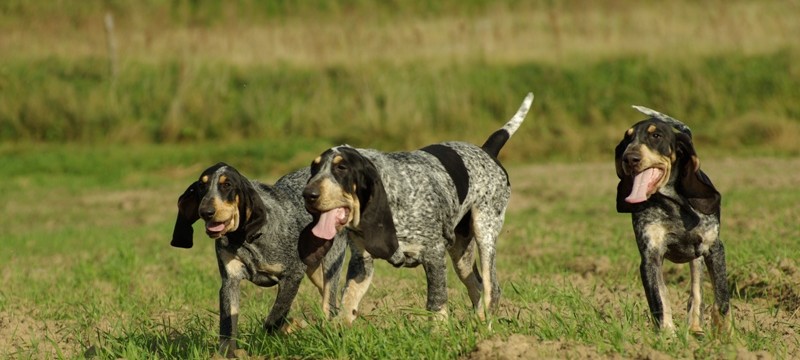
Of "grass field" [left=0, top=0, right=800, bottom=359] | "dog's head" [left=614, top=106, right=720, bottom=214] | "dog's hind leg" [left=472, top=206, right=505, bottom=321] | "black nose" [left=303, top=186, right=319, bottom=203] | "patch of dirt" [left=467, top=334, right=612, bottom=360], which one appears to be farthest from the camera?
"dog's hind leg" [left=472, top=206, right=505, bottom=321]

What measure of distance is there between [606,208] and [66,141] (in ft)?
38.5

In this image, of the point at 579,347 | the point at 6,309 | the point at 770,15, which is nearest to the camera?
the point at 579,347

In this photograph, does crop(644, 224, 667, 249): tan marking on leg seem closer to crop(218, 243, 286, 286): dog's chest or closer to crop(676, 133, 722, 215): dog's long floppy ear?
crop(676, 133, 722, 215): dog's long floppy ear

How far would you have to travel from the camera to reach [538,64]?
24.8m

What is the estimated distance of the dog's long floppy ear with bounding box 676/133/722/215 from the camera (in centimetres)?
770

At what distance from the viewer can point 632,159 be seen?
748 centimetres

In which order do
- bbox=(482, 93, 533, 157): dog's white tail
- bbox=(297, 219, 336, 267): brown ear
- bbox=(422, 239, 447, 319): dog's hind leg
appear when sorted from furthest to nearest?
bbox=(482, 93, 533, 157): dog's white tail → bbox=(422, 239, 447, 319): dog's hind leg → bbox=(297, 219, 336, 267): brown ear

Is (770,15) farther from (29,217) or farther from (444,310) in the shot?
(444,310)

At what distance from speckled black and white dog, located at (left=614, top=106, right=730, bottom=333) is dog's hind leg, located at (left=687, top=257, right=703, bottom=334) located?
0.5 inches

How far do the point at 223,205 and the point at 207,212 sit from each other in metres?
0.15

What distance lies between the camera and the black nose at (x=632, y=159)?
294 inches

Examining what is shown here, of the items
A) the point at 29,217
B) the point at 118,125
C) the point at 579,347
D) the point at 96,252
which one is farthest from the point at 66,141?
the point at 579,347

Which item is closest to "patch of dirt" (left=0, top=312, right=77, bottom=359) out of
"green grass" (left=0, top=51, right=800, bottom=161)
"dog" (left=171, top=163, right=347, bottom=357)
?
"dog" (left=171, top=163, right=347, bottom=357)

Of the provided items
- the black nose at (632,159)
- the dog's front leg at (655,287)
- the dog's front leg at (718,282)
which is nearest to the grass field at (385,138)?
the dog's front leg at (655,287)
